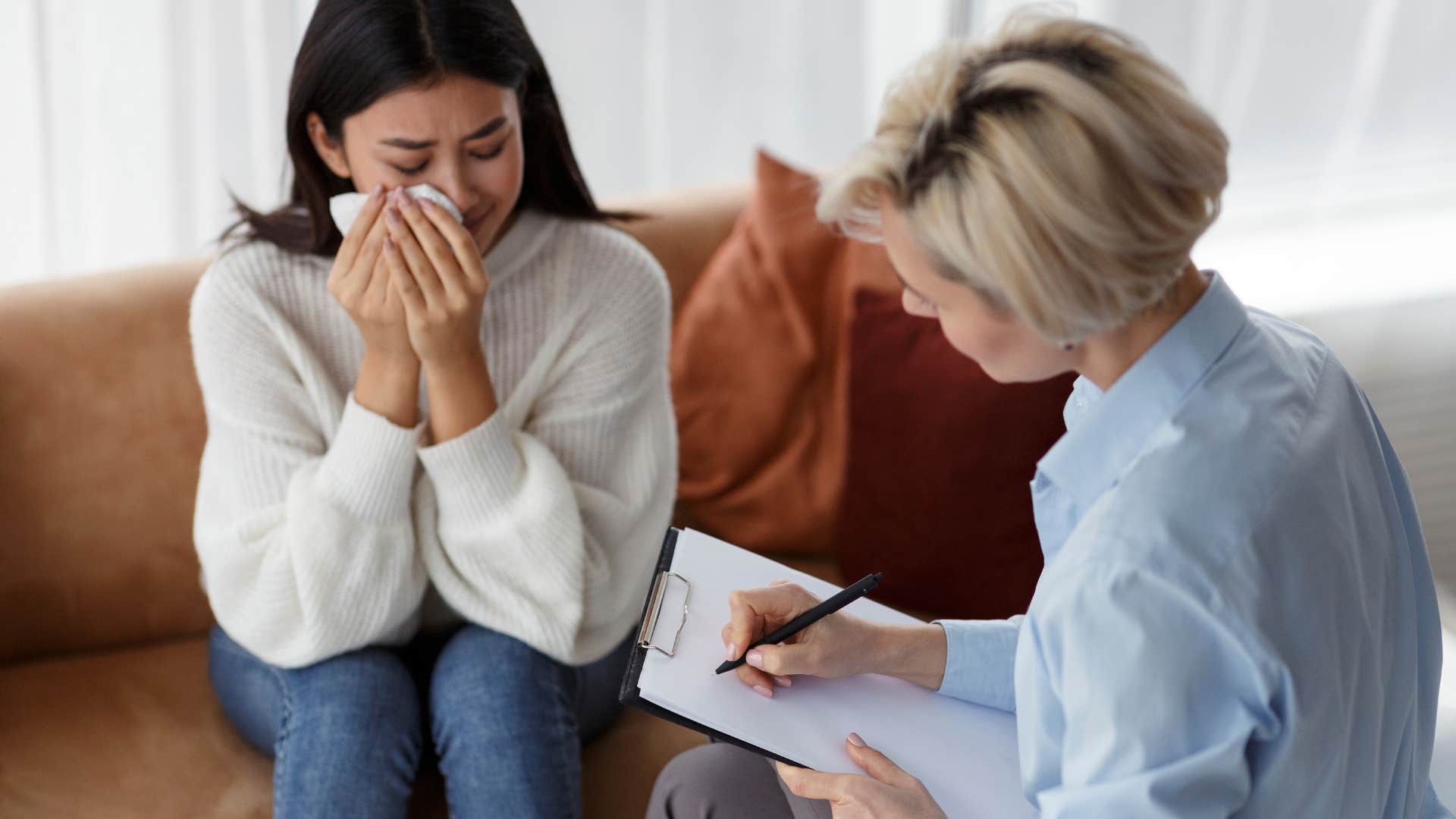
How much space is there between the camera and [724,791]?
3.84ft

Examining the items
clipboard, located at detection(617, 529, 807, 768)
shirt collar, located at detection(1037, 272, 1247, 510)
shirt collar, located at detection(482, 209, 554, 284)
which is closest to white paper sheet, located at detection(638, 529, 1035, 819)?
clipboard, located at detection(617, 529, 807, 768)

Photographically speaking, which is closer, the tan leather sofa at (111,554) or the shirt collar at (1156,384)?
the shirt collar at (1156,384)

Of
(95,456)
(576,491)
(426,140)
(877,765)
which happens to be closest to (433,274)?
(426,140)

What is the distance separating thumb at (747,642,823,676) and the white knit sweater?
423mm

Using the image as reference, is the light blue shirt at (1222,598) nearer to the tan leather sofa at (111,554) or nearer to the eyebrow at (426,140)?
the eyebrow at (426,140)

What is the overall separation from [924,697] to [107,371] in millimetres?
1116

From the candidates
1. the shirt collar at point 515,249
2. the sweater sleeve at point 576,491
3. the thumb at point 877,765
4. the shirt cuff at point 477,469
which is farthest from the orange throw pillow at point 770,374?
the thumb at point 877,765

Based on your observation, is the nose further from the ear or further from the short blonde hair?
the short blonde hair

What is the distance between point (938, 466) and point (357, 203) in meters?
0.82

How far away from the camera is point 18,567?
5.18 ft

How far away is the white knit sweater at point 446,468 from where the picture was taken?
4.45ft

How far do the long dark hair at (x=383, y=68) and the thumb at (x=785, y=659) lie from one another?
2.18 feet

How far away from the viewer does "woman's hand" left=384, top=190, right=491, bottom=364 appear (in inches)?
50.8

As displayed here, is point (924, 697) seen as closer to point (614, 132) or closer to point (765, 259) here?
point (765, 259)
